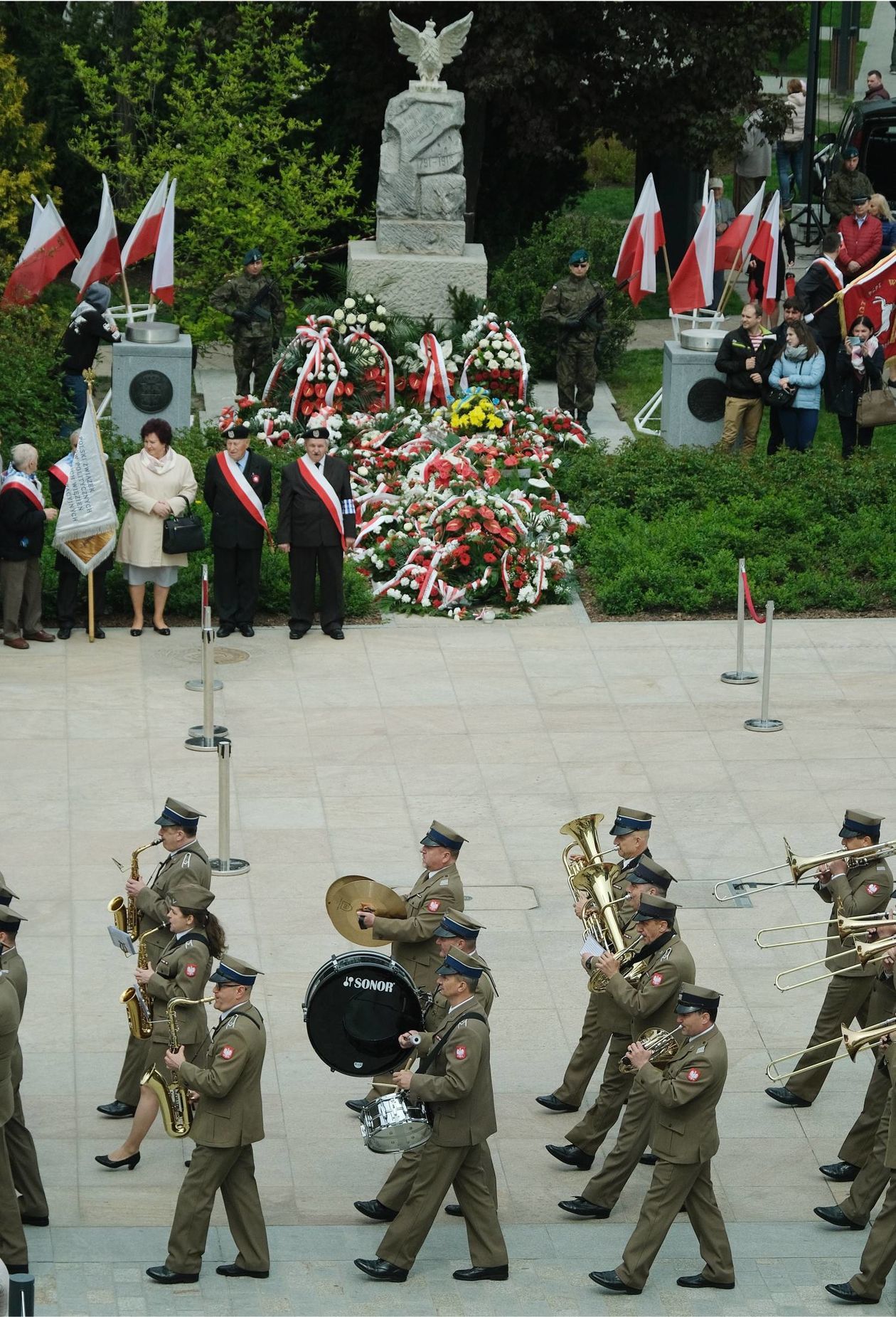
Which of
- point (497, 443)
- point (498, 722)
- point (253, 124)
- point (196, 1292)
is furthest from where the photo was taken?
point (253, 124)

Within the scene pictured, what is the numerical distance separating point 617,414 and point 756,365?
10.4 feet

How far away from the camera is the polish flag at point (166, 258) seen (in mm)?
21469

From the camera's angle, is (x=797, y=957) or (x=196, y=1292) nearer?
(x=196, y=1292)

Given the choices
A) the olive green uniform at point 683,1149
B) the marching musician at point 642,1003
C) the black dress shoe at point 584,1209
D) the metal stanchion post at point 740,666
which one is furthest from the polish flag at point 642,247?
the olive green uniform at point 683,1149

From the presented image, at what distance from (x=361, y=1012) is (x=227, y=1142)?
2.75 feet

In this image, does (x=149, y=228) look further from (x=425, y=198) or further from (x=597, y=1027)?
(x=597, y=1027)

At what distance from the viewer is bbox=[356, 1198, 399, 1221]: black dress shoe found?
1054 cm

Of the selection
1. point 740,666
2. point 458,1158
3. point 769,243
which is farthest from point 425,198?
point 458,1158

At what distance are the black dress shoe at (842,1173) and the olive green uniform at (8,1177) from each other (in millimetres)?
3755

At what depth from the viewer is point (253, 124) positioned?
26406 millimetres

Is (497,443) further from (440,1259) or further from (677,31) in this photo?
(440,1259)

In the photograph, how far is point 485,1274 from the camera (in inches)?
401

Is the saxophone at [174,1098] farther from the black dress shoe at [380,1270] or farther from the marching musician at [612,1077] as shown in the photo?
the marching musician at [612,1077]

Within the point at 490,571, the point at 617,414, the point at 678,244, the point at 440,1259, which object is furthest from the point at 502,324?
the point at 440,1259
